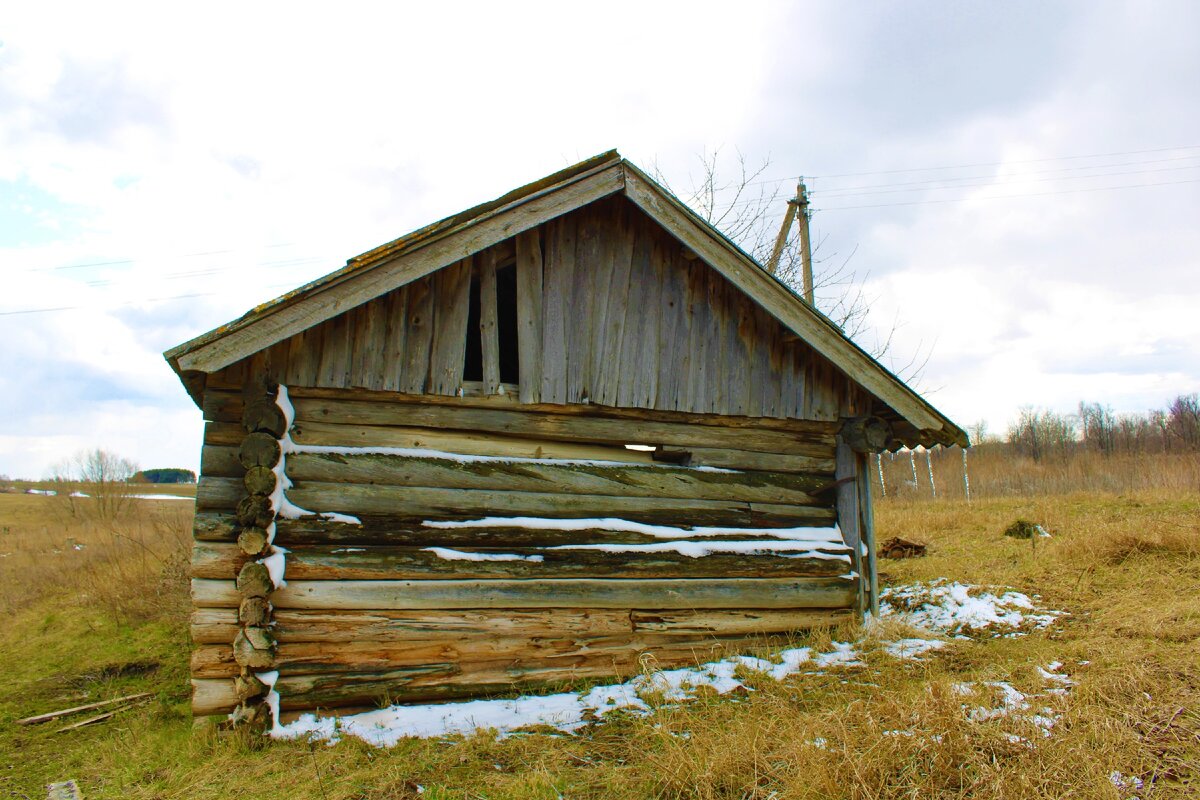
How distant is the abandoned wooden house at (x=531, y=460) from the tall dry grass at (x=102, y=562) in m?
6.52

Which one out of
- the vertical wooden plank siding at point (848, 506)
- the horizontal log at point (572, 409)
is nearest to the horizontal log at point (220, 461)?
the horizontal log at point (572, 409)

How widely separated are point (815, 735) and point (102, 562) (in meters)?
16.8

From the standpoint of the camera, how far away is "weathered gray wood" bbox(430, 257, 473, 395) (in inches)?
243

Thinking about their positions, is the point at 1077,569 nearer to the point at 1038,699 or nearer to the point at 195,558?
the point at 1038,699

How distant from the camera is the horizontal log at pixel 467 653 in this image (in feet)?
18.5

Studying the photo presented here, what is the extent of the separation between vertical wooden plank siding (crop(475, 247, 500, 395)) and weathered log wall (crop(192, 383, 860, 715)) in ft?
0.71

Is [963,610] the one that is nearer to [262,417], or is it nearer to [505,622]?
[505,622]

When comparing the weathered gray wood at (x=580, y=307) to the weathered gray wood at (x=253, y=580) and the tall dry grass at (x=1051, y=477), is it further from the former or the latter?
the tall dry grass at (x=1051, y=477)

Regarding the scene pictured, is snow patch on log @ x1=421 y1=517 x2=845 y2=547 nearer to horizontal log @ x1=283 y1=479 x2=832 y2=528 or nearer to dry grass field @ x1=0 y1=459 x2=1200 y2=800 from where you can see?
horizontal log @ x1=283 y1=479 x2=832 y2=528

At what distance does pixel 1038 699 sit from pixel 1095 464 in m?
25.2

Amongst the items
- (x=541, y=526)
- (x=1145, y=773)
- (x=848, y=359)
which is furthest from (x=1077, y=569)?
(x=541, y=526)

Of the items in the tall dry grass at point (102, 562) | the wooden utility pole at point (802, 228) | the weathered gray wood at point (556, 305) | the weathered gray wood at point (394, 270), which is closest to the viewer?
the weathered gray wood at point (394, 270)

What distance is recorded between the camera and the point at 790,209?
52.9ft

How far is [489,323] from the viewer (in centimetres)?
637
